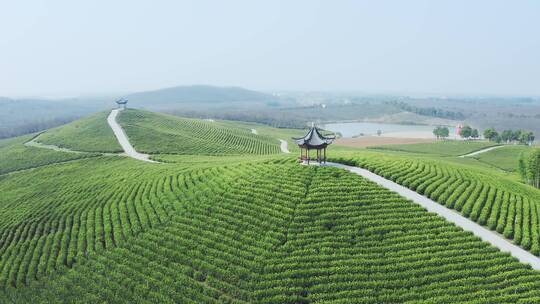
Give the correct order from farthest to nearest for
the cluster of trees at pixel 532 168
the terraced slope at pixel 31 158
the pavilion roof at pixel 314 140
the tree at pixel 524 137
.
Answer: the tree at pixel 524 137 → the terraced slope at pixel 31 158 → the cluster of trees at pixel 532 168 → the pavilion roof at pixel 314 140

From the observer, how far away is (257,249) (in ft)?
86.4

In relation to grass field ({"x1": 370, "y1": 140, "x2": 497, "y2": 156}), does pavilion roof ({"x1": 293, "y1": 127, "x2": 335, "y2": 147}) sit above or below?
above

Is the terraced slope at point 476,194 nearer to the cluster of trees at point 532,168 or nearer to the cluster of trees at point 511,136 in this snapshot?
the cluster of trees at point 532,168

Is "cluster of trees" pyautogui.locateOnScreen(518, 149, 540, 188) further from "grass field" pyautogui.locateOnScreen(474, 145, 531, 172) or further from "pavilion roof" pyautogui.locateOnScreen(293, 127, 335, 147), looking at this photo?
"pavilion roof" pyautogui.locateOnScreen(293, 127, 335, 147)

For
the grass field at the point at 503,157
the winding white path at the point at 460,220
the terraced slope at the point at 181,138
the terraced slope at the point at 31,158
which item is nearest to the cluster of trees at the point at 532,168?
the winding white path at the point at 460,220

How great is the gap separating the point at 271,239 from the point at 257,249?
1.44m

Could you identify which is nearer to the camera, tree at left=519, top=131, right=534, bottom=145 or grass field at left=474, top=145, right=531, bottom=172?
grass field at left=474, top=145, right=531, bottom=172

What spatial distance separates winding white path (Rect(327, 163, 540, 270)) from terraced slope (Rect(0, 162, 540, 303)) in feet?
4.10

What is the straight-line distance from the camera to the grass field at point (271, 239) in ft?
76.8

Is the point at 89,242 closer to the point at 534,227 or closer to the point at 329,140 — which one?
the point at 329,140

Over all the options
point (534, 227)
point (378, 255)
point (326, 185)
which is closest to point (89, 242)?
point (326, 185)

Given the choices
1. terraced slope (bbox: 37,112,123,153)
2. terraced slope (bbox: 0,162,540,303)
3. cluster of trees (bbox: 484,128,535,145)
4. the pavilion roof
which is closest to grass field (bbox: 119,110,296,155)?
terraced slope (bbox: 37,112,123,153)

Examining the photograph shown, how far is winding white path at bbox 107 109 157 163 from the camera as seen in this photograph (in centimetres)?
6544

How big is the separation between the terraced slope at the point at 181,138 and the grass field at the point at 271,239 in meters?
28.8
